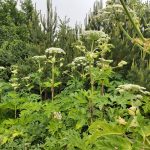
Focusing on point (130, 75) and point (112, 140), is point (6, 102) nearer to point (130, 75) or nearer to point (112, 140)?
point (130, 75)

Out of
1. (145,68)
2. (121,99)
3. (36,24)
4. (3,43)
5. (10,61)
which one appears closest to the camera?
(121,99)

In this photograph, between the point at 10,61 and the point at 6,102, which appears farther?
the point at 10,61

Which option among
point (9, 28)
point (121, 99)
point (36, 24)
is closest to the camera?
point (121, 99)

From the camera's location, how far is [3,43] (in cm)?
1449

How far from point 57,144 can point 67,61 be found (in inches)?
126

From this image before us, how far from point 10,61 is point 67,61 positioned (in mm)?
4190

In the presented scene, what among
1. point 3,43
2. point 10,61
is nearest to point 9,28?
point 3,43

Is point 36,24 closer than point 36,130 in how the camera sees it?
No

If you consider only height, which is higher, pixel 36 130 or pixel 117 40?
pixel 117 40

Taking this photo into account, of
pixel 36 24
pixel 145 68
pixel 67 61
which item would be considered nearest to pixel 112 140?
pixel 145 68

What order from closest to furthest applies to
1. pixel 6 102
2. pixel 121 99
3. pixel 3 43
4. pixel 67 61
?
pixel 121 99 < pixel 6 102 < pixel 67 61 < pixel 3 43

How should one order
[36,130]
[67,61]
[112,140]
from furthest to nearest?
[67,61]
[36,130]
[112,140]

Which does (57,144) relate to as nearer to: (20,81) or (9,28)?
(20,81)

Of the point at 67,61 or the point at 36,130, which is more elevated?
the point at 67,61
